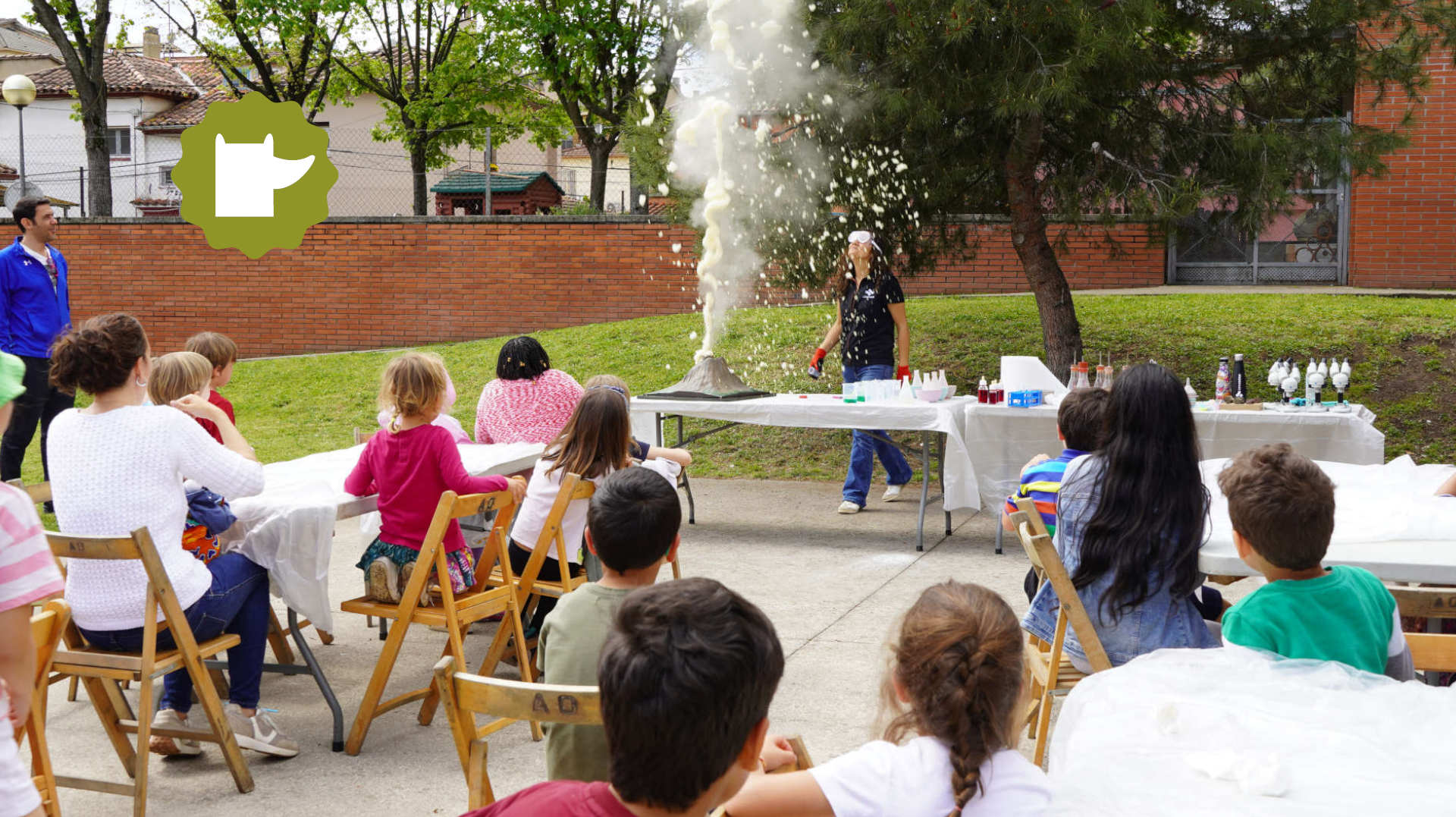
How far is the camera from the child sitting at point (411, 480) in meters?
4.22

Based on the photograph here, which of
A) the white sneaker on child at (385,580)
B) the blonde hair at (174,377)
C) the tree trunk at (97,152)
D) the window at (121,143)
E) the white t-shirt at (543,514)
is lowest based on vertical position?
the white sneaker on child at (385,580)

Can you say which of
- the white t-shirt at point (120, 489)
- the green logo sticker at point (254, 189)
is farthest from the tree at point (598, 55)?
the white t-shirt at point (120, 489)

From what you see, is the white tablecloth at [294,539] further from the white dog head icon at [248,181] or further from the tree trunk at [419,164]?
the tree trunk at [419,164]

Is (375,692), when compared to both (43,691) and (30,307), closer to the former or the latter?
(43,691)

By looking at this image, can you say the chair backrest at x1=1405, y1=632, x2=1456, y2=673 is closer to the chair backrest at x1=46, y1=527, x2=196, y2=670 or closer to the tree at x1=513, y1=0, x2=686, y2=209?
the chair backrest at x1=46, y1=527, x2=196, y2=670

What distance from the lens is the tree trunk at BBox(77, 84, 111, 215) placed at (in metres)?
20.3

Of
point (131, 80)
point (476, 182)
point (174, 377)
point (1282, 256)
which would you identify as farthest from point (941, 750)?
point (131, 80)

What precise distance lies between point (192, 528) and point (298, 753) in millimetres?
821

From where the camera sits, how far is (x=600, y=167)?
25.3m

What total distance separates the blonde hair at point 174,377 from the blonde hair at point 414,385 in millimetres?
748

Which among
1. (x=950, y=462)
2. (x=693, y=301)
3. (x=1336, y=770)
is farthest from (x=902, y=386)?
(x=693, y=301)

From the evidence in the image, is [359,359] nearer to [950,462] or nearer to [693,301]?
[693,301]

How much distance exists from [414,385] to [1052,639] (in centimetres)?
227

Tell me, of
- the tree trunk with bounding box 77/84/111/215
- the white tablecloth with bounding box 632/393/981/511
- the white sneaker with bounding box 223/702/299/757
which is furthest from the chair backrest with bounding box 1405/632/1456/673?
the tree trunk with bounding box 77/84/111/215
